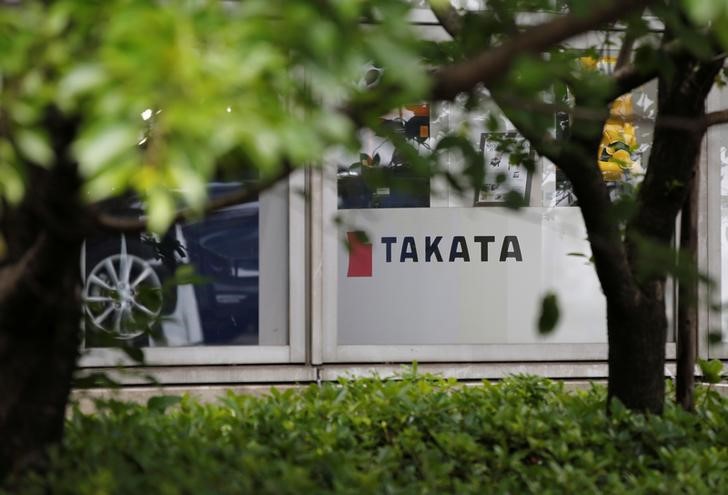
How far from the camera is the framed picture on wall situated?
14.4ft

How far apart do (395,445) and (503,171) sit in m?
1.22

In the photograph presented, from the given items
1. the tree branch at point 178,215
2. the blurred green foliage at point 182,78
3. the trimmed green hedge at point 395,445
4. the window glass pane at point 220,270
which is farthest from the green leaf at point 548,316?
the window glass pane at point 220,270

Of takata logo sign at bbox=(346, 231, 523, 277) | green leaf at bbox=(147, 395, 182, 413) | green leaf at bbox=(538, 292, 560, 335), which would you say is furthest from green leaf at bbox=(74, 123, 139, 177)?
takata logo sign at bbox=(346, 231, 523, 277)

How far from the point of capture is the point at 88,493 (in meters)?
3.33

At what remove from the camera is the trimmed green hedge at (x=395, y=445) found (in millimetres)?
3744

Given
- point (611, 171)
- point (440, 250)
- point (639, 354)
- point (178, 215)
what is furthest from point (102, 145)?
point (611, 171)

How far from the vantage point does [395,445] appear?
5.30 metres

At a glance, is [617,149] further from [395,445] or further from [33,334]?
[33,334]

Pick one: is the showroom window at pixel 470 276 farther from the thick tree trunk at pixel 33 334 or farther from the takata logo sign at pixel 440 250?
the thick tree trunk at pixel 33 334

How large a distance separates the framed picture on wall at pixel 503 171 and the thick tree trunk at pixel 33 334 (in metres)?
1.33

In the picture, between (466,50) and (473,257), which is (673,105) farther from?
(473,257)

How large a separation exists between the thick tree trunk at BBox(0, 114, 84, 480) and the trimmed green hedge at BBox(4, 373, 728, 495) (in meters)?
0.13

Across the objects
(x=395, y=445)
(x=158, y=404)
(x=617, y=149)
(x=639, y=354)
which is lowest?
(x=395, y=445)

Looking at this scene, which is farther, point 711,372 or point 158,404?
point 711,372
